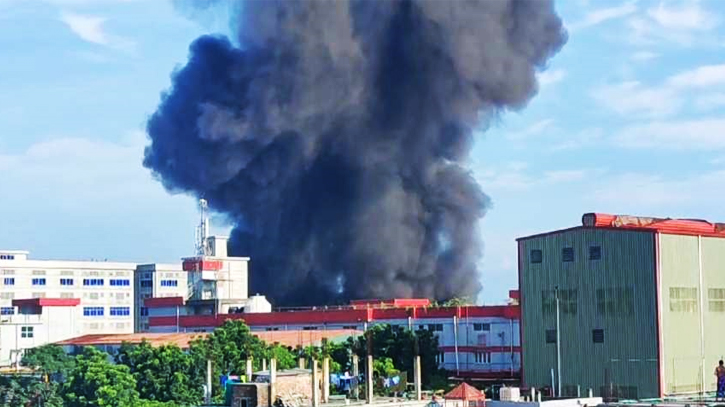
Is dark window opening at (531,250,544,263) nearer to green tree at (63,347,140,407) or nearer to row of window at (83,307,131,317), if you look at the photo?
green tree at (63,347,140,407)

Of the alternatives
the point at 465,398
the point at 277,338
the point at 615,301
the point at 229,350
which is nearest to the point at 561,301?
the point at 615,301

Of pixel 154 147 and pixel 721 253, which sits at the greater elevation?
pixel 154 147

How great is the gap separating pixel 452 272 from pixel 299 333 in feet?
89.2

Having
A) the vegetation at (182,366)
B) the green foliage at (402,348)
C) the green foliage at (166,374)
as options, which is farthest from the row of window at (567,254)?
the green foliage at (166,374)

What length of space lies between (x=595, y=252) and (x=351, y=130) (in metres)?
50.5

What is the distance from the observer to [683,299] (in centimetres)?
3981

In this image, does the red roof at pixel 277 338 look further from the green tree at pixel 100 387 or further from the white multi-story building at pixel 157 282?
the white multi-story building at pixel 157 282

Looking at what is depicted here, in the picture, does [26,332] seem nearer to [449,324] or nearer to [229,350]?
[229,350]

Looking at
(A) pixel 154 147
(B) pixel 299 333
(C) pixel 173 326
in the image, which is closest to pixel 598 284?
(B) pixel 299 333

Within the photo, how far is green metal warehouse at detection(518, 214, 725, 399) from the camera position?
3903cm

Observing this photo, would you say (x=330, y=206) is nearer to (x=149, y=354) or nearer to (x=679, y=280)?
(x=149, y=354)

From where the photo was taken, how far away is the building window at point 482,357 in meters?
56.1

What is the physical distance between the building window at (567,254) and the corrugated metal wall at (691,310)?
3255 millimetres

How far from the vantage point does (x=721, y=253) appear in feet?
135
